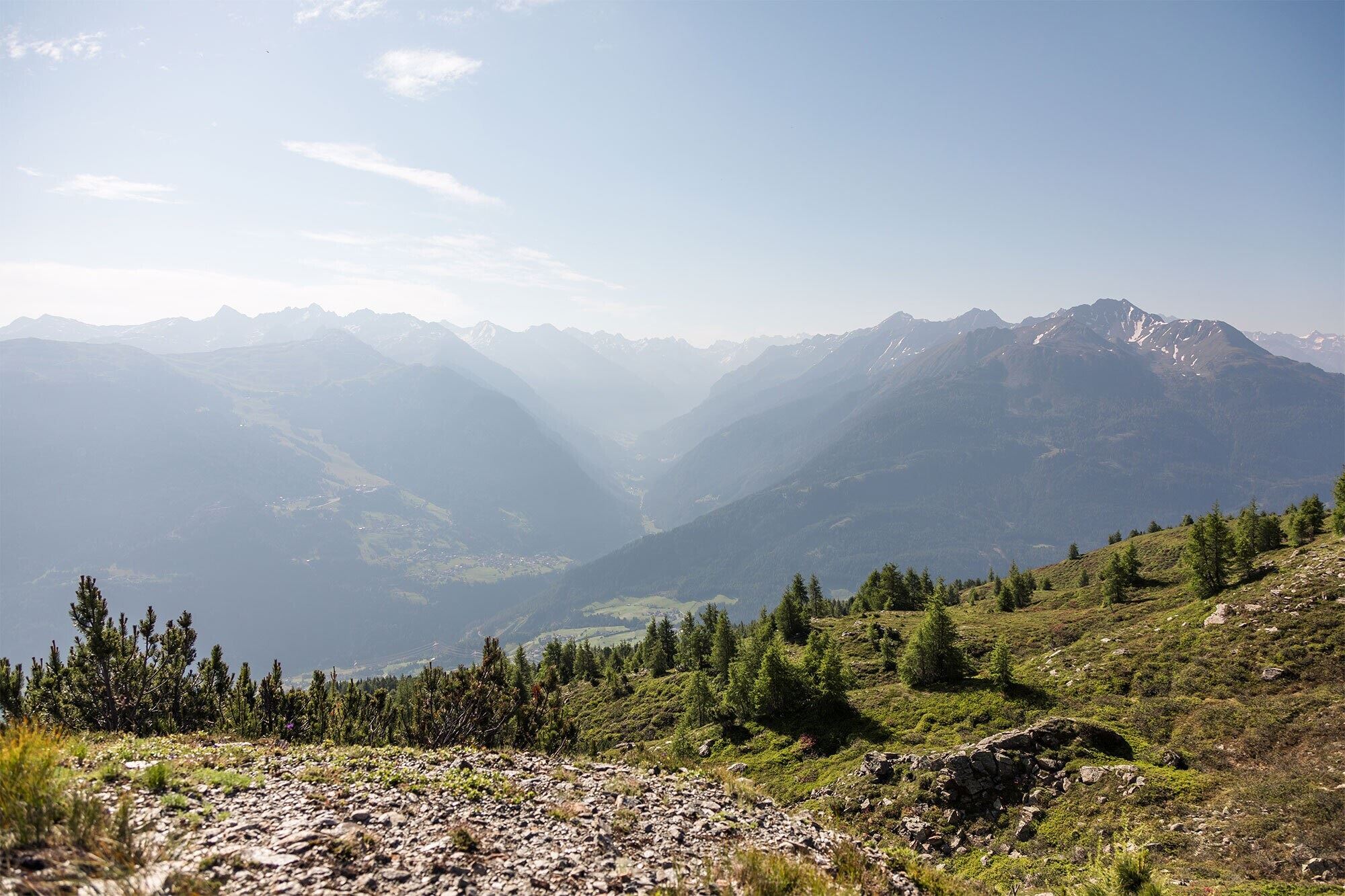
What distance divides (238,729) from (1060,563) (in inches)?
5883

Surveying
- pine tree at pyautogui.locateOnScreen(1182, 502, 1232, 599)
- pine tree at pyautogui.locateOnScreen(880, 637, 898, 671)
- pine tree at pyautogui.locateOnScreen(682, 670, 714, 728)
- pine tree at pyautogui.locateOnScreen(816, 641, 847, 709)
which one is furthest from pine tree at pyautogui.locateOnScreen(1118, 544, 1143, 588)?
pine tree at pyautogui.locateOnScreen(682, 670, 714, 728)

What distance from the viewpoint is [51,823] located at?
28.0 feet

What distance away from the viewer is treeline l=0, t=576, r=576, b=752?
25969 mm

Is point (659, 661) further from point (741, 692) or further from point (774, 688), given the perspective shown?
point (774, 688)

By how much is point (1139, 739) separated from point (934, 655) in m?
17.6

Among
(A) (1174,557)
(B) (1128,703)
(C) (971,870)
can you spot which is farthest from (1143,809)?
Answer: (A) (1174,557)

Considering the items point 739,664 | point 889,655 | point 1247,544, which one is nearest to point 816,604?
point 889,655

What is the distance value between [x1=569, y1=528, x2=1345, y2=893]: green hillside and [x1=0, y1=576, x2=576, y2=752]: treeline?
7.74m

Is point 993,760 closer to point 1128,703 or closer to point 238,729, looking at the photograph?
point 1128,703

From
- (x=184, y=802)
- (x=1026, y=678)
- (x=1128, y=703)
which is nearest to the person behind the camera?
(x=184, y=802)

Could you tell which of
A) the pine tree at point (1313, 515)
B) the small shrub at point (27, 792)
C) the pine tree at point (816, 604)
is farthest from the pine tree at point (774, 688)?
the pine tree at point (1313, 515)

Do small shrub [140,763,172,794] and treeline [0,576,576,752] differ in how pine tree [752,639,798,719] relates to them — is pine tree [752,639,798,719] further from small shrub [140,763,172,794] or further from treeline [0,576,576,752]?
small shrub [140,763,172,794]

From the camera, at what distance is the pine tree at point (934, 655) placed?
47750 mm

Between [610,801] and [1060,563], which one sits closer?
[610,801]
